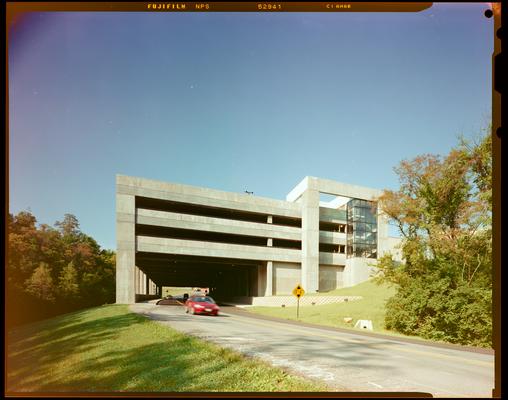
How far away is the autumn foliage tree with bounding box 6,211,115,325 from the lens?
27658mm

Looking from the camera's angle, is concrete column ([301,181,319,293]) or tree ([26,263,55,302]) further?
concrete column ([301,181,319,293])

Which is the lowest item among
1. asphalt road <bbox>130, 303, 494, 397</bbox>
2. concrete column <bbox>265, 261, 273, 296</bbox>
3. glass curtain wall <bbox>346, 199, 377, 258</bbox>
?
concrete column <bbox>265, 261, 273, 296</bbox>

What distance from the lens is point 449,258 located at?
15.7 meters

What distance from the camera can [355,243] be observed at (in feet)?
147

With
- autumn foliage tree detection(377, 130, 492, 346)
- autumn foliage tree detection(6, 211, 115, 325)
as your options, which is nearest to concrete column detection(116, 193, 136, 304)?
autumn foliage tree detection(6, 211, 115, 325)

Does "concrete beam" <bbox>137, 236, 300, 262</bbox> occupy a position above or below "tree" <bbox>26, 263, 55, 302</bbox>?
above

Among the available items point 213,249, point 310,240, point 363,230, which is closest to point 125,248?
point 213,249

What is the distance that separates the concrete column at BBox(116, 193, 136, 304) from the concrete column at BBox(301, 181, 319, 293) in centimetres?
2167

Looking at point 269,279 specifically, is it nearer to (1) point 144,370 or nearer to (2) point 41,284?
(2) point 41,284

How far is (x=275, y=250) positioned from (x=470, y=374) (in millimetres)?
38302

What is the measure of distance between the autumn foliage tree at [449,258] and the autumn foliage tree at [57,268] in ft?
77.4

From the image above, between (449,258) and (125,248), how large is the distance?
100 ft

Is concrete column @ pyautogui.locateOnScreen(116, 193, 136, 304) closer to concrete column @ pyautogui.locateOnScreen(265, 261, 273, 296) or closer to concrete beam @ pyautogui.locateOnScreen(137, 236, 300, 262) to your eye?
concrete beam @ pyautogui.locateOnScreen(137, 236, 300, 262)

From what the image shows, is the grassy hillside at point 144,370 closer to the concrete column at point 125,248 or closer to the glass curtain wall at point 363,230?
the concrete column at point 125,248
